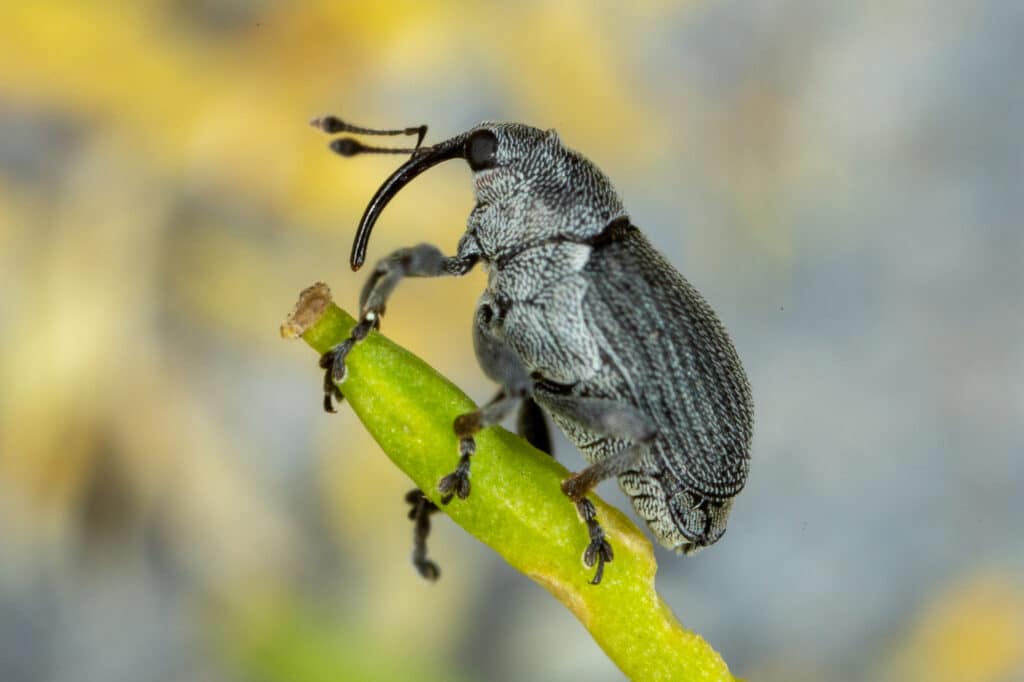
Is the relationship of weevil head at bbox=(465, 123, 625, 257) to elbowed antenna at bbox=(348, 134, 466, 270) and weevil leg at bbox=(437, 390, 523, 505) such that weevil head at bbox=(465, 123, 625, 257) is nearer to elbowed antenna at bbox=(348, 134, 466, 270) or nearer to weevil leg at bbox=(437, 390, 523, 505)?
elbowed antenna at bbox=(348, 134, 466, 270)

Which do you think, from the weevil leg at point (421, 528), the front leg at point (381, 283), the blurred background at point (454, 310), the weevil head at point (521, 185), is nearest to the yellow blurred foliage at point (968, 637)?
the blurred background at point (454, 310)

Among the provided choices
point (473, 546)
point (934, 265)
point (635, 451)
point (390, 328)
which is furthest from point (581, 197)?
point (934, 265)

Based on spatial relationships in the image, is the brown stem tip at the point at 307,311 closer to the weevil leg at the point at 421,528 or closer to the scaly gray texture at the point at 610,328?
the scaly gray texture at the point at 610,328

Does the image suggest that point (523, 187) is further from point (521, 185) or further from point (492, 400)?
point (492, 400)

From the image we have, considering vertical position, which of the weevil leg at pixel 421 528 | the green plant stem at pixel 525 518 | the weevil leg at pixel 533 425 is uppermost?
the weevil leg at pixel 533 425

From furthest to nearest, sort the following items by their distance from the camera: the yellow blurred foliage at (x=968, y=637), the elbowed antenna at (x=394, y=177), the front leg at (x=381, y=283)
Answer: the yellow blurred foliage at (x=968, y=637), the elbowed antenna at (x=394, y=177), the front leg at (x=381, y=283)

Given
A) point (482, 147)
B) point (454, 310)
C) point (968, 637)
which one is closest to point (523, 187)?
point (482, 147)

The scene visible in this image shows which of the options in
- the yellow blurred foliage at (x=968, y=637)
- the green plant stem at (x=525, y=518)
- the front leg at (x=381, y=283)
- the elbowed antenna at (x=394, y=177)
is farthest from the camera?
the yellow blurred foliage at (x=968, y=637)

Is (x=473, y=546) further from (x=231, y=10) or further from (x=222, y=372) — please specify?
(x=231, y=10)
